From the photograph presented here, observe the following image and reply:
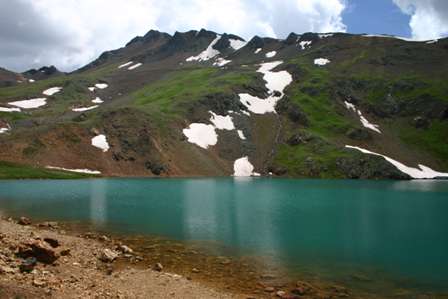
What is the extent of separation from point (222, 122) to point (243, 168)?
29013 mm

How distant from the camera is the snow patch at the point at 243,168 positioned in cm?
14262

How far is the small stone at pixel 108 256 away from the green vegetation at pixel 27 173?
280 feet

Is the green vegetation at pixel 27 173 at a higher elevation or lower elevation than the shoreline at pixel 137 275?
higher

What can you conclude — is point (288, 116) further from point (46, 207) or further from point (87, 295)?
point (87, 295)

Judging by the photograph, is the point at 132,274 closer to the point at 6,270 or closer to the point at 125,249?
the point at 125,249

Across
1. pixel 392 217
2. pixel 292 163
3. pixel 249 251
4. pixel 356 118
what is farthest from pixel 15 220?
pixel 356 118

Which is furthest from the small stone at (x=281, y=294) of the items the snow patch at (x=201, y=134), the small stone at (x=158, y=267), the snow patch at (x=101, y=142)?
the snow patch at (x=201, y=134)

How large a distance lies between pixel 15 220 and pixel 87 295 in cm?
2841

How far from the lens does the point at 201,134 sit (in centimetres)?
15575

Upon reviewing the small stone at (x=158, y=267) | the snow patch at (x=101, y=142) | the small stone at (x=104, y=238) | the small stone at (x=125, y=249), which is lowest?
the small stone at (x=158, y=267)

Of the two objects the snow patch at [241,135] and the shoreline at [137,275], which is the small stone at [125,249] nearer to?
the shoreline at [137,275]

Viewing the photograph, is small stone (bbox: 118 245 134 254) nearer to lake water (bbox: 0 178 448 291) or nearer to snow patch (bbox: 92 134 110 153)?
lake water (bbox: 0 178 448 291)

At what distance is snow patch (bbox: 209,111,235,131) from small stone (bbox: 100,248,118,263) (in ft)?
441

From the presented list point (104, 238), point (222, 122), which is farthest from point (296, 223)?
point (222, 122)
